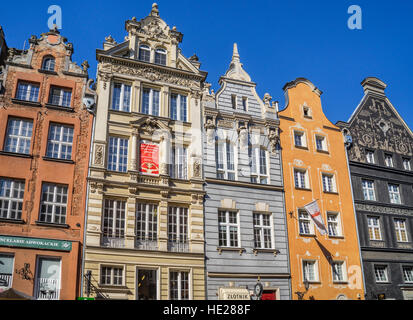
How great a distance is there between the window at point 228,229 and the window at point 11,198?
10.9 metres

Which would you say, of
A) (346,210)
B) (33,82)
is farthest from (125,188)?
(346,210)

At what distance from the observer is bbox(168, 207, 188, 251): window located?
22.5 metres

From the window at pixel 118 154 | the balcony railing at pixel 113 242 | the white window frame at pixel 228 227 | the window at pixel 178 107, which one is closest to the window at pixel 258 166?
the white window frame at pixel 228 227

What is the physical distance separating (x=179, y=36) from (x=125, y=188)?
11587mm

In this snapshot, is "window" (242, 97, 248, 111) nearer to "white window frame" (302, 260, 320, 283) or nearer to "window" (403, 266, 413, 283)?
"white window frame" (302, 260, 320, 283)

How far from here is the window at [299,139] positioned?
28.8 metres

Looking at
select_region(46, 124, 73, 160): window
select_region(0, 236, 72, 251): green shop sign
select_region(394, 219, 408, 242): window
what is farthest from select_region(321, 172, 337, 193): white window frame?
select_region(0, 236, 72, 251): green shop sign

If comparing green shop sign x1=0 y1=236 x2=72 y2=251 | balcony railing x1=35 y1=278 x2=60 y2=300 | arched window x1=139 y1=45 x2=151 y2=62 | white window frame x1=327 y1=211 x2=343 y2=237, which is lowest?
balcony railing x1=35 y1=278 x2=60 y2=300

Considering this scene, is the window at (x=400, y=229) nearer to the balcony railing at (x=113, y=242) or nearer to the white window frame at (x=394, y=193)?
the white window frame at (x=394, y=193)

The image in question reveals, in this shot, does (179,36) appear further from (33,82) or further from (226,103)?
(33,82)

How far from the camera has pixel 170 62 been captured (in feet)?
88.0

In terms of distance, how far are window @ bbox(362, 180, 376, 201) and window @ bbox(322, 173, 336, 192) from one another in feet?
9.22

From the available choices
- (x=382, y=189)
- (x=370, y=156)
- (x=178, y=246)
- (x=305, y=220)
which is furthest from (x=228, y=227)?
(x=370, y=156)

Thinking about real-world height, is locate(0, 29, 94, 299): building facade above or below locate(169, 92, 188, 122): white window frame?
below
